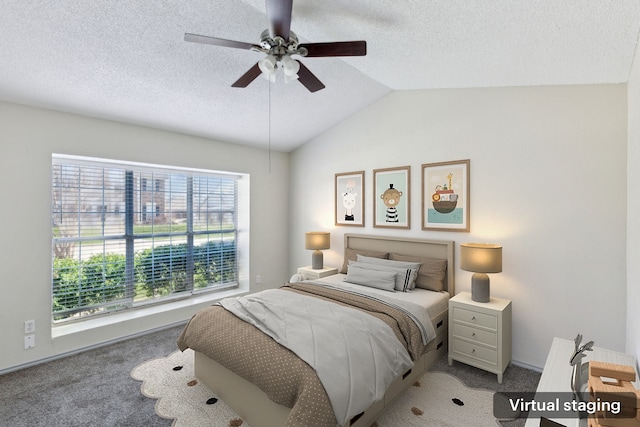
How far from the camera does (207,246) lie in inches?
171

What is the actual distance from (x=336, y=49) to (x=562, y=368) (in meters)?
2.28

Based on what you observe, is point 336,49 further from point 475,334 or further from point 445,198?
point 475,334

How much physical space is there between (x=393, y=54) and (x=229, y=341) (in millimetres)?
2581

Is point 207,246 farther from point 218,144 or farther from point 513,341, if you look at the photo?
point 513,341

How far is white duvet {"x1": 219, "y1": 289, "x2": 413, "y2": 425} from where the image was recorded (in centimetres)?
164

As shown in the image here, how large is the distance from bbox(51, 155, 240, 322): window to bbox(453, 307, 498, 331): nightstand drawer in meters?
3.27

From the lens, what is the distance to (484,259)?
2637mm

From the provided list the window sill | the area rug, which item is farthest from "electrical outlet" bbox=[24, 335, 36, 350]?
the area rug

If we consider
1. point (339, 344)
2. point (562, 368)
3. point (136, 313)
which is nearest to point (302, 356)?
point (339, 344)

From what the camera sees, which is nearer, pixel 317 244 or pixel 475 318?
pixel 475 318

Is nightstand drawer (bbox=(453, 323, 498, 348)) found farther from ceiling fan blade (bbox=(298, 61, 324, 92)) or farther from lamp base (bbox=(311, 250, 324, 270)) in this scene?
ceiling fan blade (bbox=(298, 61, 324, 92))

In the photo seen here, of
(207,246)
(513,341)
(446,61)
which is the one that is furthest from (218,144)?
(513,341)

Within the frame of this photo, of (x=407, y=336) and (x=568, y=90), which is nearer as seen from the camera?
(x=407, y=336)

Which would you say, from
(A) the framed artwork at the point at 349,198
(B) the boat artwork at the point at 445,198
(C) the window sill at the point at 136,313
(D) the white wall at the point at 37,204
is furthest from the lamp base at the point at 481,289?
(D) the white wall at the point at 37,204
